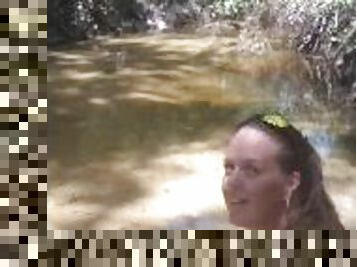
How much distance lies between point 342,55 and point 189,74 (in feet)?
1.06

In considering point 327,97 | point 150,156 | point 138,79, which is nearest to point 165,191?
point 150,156

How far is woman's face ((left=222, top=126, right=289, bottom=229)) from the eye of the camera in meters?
1.77

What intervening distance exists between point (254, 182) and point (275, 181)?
0.14ft

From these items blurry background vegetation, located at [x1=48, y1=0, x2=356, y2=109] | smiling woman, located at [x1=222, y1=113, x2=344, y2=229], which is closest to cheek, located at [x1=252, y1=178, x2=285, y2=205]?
smiling woman, located at [x1=222, y1=113, x2=344, y2=229]

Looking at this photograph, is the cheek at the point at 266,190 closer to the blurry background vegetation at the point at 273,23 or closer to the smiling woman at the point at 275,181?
the smiling woman at the point at 275,181

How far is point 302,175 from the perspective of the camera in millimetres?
1778

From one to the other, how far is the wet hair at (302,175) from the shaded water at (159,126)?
2 cm

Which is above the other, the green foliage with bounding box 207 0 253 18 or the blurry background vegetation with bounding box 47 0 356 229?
the green foliage with bounding box 207 0 253 18

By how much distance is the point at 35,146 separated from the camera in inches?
68.9

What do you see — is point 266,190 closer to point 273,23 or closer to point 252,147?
point 252,147

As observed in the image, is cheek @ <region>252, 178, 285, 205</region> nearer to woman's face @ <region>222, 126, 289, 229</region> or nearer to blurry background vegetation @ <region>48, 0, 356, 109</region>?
woman's face @ <region>222, 126, 289, 229</region>

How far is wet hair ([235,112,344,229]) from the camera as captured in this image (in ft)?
5.82

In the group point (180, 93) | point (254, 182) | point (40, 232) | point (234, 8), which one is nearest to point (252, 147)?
Result: point (254, 182)

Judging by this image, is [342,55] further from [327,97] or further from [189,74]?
[189,74]
